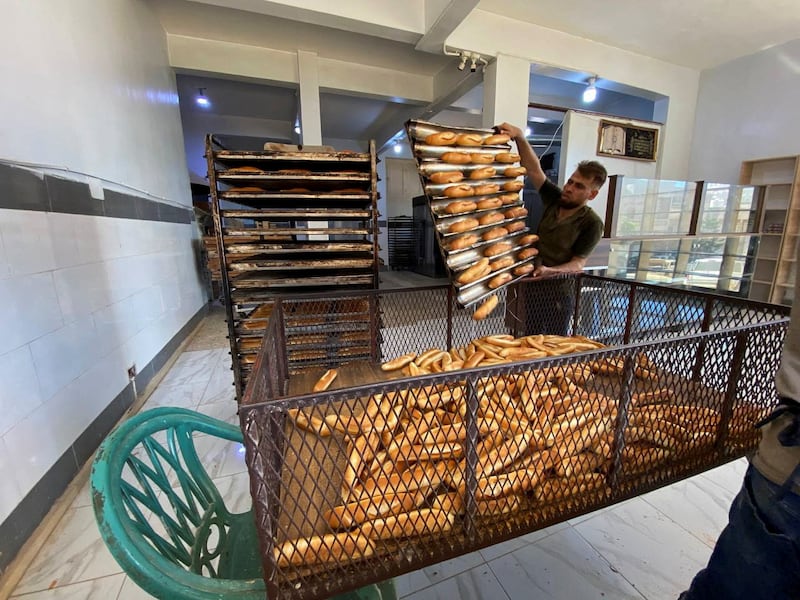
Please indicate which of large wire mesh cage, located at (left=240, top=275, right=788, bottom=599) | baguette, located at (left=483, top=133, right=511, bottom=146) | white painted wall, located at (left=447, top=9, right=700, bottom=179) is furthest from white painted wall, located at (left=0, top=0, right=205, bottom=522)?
white painted wall, located at (left=447, top=9, right=700, bottom=179)

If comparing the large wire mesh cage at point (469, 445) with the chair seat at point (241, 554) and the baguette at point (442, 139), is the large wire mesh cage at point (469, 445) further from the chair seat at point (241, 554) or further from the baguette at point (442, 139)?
the baguette at point (442, 139)

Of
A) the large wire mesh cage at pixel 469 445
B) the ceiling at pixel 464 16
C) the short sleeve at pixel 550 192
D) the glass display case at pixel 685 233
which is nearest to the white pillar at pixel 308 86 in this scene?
the ceiling at pixel 464 16

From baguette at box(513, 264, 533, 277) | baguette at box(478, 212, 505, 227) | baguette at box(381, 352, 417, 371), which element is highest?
baguette at box(478, 212, 505, 227)

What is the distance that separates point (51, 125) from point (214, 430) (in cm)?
184

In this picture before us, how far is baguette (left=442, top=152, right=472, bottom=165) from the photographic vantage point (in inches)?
46.6

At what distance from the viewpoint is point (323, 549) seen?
Result: 56 centimetres

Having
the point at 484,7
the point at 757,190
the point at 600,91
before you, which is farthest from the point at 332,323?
the point at 600,91

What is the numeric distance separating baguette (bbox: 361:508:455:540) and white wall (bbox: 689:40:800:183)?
649cm

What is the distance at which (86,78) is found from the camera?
2068 millimetres

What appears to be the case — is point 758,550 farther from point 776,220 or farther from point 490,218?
point 776,220

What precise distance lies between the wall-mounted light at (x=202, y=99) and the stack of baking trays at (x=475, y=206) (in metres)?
6.12

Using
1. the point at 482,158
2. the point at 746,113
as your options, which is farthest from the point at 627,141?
the point at 482,158

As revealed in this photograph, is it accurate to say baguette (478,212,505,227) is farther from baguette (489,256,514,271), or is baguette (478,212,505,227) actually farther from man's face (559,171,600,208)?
man's face (559,171,600,208)

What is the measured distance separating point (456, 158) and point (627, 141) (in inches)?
179
